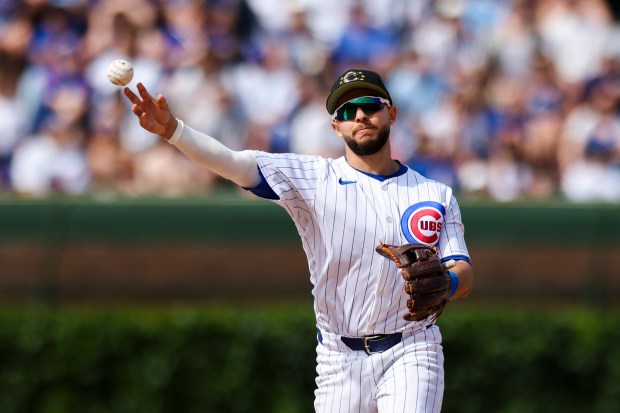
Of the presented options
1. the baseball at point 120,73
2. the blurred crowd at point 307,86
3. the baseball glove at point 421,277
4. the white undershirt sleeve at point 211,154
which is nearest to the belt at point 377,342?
the baseball glove at point 421,277

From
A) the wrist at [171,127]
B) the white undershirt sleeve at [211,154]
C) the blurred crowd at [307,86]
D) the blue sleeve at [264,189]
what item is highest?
the blurred crowd at [307,86]

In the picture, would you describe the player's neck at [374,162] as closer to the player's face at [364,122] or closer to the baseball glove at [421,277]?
the player's face at [364,122]

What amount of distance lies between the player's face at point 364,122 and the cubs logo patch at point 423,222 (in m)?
0.35

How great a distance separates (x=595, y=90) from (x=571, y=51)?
0.54 meters

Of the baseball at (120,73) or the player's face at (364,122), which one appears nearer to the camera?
the baseball at (120,73)

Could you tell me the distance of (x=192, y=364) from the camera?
9.15 metres

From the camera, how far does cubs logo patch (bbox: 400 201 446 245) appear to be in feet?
17.5

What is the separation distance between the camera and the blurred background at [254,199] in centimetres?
914

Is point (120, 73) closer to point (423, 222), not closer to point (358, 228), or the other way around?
point (358, 228)

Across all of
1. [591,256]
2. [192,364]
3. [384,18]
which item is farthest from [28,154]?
[591,256]

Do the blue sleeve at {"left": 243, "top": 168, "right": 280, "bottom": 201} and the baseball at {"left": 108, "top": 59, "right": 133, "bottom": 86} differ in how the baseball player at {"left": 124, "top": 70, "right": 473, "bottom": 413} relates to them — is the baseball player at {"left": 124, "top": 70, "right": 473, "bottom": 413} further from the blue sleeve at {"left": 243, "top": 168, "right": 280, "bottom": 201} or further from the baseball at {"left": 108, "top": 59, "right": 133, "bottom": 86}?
the baseball at {"left": 108, "top": 59, "right": 133, "bottom": 86}

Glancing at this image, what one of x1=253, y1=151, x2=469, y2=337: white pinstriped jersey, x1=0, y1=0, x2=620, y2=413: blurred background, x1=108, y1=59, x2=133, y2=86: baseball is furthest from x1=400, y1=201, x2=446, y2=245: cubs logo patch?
x1=0, y1=0, x2=620, y2=413: blurred background

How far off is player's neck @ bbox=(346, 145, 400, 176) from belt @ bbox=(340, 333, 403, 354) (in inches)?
31.4

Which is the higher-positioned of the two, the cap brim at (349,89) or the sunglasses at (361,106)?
the cap brim at (349,89)
